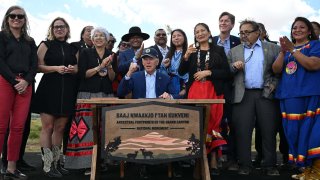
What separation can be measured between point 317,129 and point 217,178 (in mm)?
1333

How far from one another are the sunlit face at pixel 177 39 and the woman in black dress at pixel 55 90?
1477 mm

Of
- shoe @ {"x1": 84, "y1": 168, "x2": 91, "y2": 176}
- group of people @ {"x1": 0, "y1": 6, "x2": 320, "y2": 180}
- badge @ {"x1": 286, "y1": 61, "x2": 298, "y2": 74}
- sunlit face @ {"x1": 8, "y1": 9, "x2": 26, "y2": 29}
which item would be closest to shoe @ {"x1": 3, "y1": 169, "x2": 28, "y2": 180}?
group of people @ {"x1": 0, "y1": 6, "x2": 320, "y2": 180}

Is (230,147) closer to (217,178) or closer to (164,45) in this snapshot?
(217,178)

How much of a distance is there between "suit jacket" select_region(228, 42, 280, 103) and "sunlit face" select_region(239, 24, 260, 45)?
135 millimetres

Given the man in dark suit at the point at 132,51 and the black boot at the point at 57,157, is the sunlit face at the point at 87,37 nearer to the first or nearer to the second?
the man in dark suit at the point at 132,51

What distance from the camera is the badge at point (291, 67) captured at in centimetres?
485

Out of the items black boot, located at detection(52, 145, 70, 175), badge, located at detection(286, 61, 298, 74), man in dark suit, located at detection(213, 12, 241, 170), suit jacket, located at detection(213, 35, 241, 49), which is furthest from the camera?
suit jacket, located at detection(213, 35, 241, 49)

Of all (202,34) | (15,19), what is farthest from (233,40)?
(15,19)

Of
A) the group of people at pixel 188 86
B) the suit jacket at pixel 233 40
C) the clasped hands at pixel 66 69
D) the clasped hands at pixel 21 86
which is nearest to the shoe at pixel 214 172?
the group of people at pixel 188 86

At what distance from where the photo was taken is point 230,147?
18.1 ft

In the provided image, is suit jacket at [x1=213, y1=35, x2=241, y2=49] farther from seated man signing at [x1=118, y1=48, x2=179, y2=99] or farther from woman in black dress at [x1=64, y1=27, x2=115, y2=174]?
woman in black dress at [x1=64, y1=27, x2=115, y2=174]

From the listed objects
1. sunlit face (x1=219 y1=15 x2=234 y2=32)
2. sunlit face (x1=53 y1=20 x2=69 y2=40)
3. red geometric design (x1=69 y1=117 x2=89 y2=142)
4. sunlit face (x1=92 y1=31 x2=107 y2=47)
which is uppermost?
sunlit face (x1=219 y1=15 x2=234 y2=32)

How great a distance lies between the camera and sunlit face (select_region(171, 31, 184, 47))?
574 cm

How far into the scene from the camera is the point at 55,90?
16.9 feet
